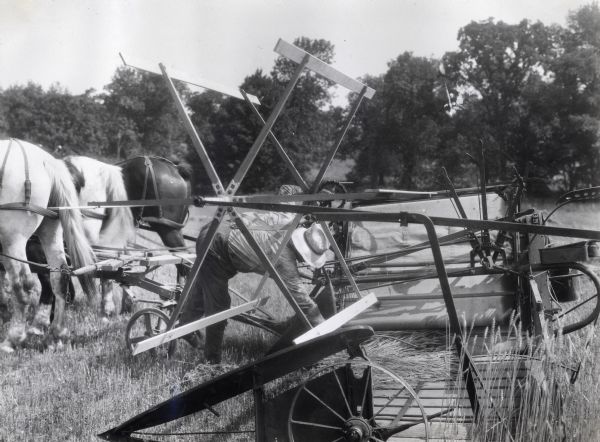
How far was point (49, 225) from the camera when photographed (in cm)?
662

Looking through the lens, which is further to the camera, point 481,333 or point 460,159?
point 460,159

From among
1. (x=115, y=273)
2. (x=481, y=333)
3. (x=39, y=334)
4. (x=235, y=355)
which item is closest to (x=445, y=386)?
(x=481, y=333)

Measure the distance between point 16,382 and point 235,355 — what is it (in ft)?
6.30

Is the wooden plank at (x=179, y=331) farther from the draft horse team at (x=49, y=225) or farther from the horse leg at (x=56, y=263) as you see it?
the horse leg at (x=56, y=263)

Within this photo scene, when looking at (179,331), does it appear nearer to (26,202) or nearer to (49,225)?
(26,202)

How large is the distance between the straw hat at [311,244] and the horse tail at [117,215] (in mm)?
3984

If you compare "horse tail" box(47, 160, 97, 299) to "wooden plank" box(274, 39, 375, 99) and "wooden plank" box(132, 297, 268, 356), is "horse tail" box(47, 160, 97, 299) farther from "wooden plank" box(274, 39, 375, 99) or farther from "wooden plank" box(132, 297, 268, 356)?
"wooden plank" box(274, 39, 375, 99)

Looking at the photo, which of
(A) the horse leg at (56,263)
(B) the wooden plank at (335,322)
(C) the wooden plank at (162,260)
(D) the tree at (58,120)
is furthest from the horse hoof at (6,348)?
(D) the tree at (58,120)

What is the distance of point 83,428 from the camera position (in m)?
4.02

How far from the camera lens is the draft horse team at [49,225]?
6.16 metres

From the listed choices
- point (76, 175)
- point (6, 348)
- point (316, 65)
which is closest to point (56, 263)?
point (6, 348)

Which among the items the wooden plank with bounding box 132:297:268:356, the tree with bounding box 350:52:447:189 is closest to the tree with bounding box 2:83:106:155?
the tree with bounding box 350:52:447:189

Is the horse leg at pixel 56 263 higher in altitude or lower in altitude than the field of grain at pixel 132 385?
higher

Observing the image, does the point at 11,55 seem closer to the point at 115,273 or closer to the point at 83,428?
the point at 115,273
